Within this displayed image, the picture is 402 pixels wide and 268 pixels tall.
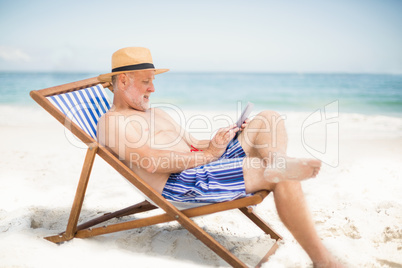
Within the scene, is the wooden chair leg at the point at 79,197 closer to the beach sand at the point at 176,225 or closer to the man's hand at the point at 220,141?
the beach sand at the point at 176,225

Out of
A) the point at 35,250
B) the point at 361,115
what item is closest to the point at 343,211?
the point at 35,250

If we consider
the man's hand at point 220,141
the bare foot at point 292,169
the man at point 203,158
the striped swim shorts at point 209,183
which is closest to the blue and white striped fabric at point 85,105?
the man at point 203,158

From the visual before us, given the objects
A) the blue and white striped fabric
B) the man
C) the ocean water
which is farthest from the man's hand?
the ocean water

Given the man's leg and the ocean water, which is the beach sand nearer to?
the man's leg

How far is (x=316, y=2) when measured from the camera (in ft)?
89.5

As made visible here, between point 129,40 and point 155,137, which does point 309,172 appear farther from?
point 129,40

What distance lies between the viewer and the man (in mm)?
2146

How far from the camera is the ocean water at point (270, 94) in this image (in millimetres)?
14242

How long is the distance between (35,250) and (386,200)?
3.03 m

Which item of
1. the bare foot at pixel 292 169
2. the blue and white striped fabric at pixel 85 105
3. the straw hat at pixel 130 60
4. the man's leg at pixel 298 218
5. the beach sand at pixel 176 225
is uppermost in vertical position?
the straw hat at pixel 130 60

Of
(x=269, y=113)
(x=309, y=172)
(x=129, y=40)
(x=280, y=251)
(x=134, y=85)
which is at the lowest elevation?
(x=280, y=251)

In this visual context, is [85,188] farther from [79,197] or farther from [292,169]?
[292,169]

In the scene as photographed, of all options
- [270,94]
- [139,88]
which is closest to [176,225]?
[139,88]

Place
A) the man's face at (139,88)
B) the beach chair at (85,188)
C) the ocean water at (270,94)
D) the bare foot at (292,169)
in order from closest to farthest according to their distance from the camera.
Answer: the bare foot at (292,169), the beach chair at (85,188), the man's face at (139,88), the ocean water at (270,94)
